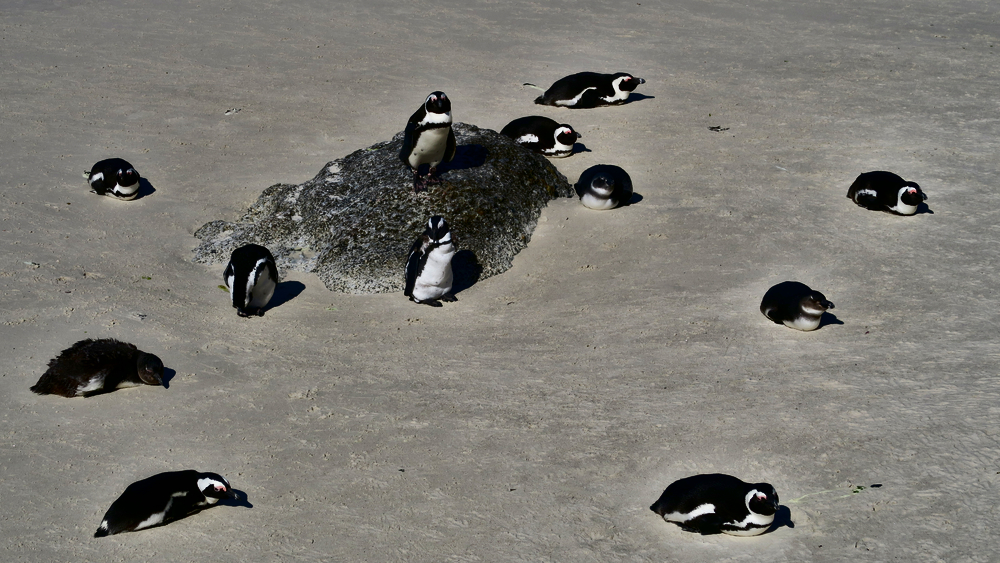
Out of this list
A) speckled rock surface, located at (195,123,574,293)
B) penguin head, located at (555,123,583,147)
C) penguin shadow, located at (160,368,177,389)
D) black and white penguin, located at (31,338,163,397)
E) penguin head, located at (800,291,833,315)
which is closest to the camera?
black and white penguin, located at (31,338,163,397)

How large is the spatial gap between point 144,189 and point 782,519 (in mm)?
8007

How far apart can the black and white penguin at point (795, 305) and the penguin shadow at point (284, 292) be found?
4220 millimetres

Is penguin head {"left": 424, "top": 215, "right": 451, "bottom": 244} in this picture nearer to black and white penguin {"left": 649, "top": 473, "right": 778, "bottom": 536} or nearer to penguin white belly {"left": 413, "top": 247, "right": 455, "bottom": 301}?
penguin white belly {"left": 413, "top": 247, "right": 455, "bottom": 301}

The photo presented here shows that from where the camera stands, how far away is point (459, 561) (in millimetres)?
5125

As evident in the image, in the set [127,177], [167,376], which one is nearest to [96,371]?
[167,376]

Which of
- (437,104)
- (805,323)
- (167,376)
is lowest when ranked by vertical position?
(167,376)

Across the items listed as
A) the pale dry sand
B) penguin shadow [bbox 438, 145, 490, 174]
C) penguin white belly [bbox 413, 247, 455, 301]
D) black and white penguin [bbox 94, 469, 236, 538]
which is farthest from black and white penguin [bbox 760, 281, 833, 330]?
black and white penguin [bbox 94, 469, 236, 538]

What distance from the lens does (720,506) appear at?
5.15 m

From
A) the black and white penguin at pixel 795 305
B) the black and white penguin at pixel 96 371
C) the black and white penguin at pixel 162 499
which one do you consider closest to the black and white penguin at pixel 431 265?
the black and white penguin at pixel 96 371

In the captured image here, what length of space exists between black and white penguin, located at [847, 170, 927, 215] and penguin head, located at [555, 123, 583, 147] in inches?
124

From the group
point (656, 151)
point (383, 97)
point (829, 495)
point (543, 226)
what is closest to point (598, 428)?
point (829, 495)

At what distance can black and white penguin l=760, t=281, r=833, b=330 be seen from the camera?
7.28 metres

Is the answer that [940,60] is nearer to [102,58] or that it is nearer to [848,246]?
[848,246]

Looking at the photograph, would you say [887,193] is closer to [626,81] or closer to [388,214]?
[626,81]
